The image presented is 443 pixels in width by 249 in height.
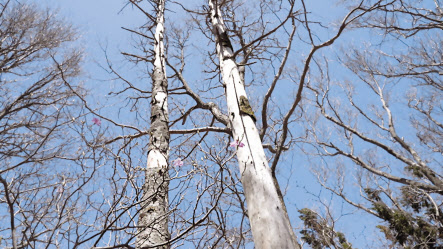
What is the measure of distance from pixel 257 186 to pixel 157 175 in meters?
1.14

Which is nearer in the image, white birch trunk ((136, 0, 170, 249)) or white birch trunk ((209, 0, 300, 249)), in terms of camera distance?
white birch trunk ((209, 0, 300, 249))

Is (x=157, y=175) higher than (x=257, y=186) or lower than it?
higher

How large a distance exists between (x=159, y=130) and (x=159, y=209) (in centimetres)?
101

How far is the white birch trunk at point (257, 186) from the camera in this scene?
175 centimetres

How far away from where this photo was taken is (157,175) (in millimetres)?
2775

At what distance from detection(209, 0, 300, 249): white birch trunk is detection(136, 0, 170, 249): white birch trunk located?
0.59 metres

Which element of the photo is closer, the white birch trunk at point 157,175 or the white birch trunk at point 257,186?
the white birch trunk at point 257,186

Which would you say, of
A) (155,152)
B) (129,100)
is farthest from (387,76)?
(155,152)

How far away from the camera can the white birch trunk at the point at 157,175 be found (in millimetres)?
2135

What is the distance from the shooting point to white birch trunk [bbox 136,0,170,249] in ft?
7.00

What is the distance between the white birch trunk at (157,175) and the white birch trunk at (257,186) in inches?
23.3

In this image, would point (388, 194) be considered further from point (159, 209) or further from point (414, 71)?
point (159, 209)

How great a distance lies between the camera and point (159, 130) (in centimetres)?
328

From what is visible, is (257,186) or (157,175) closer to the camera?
(257,186)
